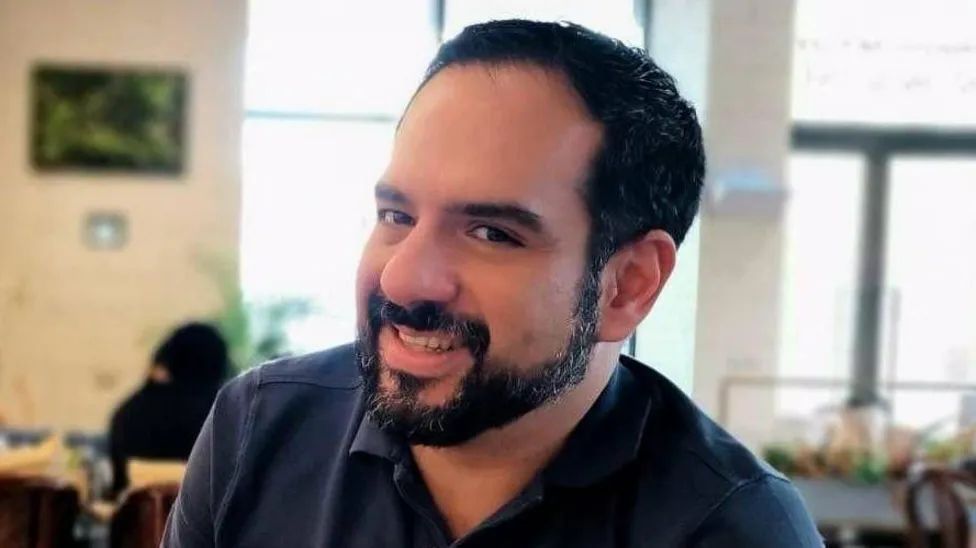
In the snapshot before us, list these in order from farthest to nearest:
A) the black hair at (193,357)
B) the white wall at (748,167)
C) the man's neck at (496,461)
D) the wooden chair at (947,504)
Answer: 1. the white wall at (748,167)
2. the black hair at (193,357)
3. the wooden chair at (947,504)
4. the man's neck at (496,461)

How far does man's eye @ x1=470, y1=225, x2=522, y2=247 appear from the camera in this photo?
858 millimetres

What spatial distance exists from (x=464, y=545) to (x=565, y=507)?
0.30 ft

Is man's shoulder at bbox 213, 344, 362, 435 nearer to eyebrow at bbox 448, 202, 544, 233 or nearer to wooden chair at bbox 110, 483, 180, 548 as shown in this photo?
eyebrow at bbox 448, 202, 544, 233

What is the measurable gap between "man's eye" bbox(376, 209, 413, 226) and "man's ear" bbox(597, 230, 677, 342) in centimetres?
17

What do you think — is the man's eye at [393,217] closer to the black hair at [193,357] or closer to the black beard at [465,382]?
the black beard at [465,382]

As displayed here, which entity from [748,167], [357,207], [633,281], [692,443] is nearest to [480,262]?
[633,281]

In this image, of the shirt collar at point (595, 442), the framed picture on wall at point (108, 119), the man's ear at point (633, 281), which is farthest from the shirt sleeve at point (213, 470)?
the framed picture on wall at point (108, 119)

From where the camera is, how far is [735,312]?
146 inches

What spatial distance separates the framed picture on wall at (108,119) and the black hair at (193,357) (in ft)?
6.04

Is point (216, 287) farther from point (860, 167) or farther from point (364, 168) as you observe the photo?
point (860, 167)

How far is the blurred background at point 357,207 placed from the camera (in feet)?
12.3

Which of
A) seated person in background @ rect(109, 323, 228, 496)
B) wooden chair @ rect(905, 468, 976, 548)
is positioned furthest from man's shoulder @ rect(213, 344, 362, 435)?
seated person in background @ rect(109, 323, 228, 496)

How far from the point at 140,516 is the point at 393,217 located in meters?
1.74

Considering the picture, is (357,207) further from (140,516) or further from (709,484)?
(709,484)
